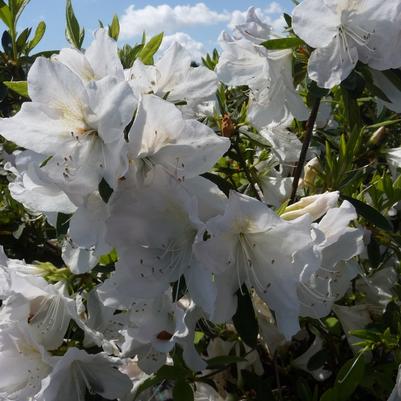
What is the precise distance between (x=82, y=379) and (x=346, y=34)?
3.30 feet

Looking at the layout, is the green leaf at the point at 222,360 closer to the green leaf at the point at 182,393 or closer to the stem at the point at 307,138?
the green leaf at the point at 182,393

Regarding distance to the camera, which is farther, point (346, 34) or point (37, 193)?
point (346, 34)

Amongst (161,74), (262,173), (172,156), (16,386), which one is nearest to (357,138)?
(262,173)

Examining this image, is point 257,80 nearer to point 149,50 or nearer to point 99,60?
point 149,50

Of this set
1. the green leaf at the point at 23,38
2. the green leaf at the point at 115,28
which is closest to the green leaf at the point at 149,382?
the green leaf at the point at 115,28

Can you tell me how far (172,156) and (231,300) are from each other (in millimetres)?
307

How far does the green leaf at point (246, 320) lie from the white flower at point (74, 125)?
14.7 inches

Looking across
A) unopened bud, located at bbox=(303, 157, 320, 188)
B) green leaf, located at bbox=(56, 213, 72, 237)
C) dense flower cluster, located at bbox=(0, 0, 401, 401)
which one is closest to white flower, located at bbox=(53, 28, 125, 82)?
dense flower cluster, located at bbox=(0, 0, 401, 401)

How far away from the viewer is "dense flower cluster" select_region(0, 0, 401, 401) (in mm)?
1051

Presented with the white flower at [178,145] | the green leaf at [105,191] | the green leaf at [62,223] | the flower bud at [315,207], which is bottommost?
the green leaf at [62,223]

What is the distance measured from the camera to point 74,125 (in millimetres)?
1140

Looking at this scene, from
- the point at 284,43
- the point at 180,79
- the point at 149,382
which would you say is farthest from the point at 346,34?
the point at 149,382

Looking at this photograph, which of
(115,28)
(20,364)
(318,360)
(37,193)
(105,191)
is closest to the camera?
(105,191)

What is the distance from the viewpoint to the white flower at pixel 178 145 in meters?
1.04
